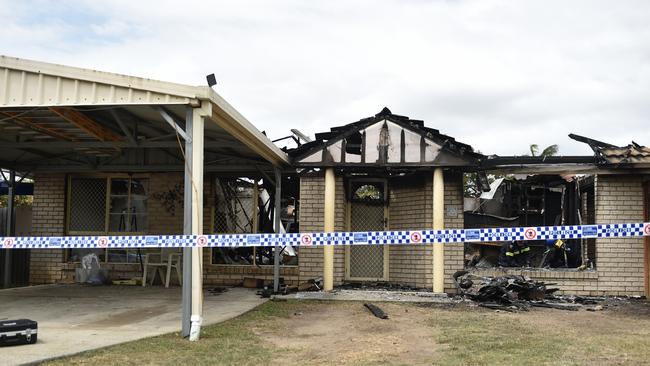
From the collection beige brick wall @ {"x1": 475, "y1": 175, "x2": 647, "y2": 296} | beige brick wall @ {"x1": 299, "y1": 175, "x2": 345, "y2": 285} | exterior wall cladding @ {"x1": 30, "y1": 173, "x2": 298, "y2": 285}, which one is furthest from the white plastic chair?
beige brick wall @ {"x1": 475, "y1": 175, "x2": 647, "y2": 296}

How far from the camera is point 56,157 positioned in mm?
13750

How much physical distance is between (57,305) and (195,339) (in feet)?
13.3

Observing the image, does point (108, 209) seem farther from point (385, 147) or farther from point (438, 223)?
point (438, 223)

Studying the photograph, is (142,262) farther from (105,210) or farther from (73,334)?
(73,334)

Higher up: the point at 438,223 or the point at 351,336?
the point at 438,223

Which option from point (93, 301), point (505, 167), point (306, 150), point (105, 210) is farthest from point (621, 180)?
point (105, 210)

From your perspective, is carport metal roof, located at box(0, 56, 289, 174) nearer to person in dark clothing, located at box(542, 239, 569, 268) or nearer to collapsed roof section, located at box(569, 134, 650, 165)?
person in dark clothing, located at box(542, 239, 569, 268)

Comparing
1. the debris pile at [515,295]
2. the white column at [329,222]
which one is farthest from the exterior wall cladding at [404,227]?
the debris pile at [515,295]

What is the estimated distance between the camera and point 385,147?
1225 cm

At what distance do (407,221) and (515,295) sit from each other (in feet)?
9.57

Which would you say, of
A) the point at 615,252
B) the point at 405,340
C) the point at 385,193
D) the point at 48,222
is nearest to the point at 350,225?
the point at 385,193

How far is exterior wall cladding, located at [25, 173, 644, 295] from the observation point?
1213 cm

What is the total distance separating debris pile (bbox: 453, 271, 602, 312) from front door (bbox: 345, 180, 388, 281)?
2.18 meters

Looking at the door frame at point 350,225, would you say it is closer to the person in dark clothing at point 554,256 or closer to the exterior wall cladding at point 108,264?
the exterior wall cladding at point 108,264
